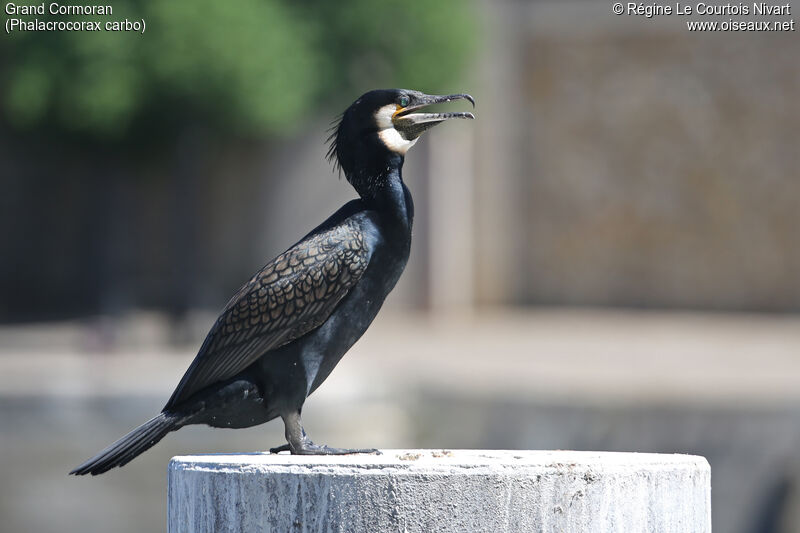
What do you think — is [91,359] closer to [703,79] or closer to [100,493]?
[100,493]

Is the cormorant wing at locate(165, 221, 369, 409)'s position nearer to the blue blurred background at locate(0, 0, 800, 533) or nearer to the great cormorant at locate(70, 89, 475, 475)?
the great cormorant at locate(70, 89, 475, 475)

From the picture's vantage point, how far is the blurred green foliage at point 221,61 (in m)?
16.3

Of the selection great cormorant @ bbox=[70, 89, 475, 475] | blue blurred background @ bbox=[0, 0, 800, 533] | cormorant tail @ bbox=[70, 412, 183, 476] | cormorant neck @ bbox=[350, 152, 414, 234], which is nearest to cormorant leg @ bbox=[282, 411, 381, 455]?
great cormorant @ bbox=[70, 89, 475, 475]

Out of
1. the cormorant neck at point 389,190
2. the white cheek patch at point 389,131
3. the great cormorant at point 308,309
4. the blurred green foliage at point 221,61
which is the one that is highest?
the blurred green foliage at point 221,61

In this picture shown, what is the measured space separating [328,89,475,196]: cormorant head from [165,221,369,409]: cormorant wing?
189 mm

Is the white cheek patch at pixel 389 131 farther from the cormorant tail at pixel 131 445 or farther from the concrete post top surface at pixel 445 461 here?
the cormorant tail at pixel 131 445

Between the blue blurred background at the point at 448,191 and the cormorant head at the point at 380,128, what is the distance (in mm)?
9267

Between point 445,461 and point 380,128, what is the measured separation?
41.9 inches

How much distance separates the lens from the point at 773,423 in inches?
447

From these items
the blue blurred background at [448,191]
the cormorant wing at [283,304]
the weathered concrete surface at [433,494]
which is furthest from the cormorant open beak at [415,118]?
Answer: the blue blurred background at [448,191]

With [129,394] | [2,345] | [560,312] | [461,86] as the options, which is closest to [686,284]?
[560,312]

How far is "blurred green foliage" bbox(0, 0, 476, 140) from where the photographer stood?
16.3 meters

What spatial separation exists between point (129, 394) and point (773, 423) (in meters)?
5.66

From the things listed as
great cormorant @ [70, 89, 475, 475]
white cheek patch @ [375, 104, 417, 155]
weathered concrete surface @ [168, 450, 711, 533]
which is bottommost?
weathered concrete surface @ [168, 450, 711, 533]
